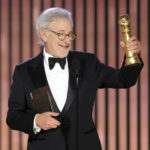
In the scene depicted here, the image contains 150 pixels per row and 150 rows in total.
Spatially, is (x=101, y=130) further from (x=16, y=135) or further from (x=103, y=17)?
(x=103, y=17)

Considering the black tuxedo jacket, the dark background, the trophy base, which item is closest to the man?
the black tuxedo jacket

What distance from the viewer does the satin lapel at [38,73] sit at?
1.73m

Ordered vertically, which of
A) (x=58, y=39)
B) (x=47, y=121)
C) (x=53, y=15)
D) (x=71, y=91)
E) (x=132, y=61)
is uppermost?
(x=53, y=15)

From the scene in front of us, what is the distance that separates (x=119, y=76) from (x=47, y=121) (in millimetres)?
423

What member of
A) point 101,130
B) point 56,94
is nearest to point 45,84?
point 56,94

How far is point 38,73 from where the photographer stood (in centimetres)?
176

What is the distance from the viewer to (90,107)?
5.79 feet

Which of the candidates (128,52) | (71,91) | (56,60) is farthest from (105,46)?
(128,52)

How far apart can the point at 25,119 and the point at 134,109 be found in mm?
1545

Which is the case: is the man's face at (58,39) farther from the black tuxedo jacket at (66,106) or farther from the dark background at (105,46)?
the dark background at (105,46)

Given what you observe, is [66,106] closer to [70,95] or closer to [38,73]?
[70,95]

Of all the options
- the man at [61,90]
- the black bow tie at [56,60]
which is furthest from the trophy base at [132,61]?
the black bow tie at [56,60]

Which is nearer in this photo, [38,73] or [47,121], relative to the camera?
[47,121]

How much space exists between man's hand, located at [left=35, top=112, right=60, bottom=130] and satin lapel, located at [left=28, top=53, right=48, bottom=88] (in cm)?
19
